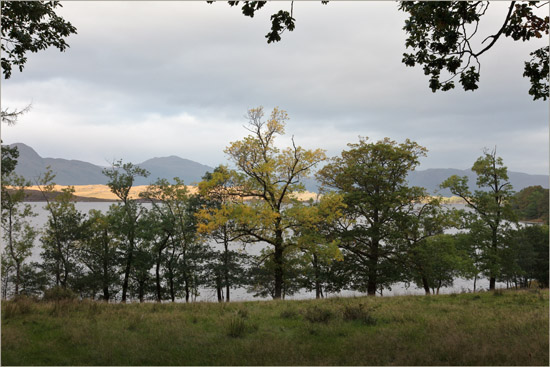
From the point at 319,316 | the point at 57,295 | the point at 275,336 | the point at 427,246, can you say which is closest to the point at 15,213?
the point at 57,295

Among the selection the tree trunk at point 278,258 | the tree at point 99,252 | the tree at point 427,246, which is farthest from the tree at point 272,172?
the tree at point 99,252

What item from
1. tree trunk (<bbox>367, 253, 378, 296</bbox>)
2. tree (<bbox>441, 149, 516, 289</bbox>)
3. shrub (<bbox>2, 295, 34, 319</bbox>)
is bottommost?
tree trunk (<bbox>367, 253, 378, 296</bbox>)

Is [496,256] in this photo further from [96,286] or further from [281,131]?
[96,286]

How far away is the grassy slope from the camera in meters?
7.38

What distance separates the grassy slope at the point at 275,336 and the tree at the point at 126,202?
999 inches

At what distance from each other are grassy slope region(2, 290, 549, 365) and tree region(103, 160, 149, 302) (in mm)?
25368

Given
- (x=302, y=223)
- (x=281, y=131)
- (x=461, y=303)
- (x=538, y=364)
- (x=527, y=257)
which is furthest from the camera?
(x=527, y=257)

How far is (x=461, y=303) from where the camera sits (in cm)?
1428

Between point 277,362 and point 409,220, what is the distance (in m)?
19.7

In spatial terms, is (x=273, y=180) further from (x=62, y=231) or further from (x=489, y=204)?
(x=62, y=231)

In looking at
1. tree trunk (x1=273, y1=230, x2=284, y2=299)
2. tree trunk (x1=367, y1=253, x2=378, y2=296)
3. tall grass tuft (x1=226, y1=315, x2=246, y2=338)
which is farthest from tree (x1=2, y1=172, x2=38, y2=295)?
tree trunk (x1=367, y1=253, x2=378, y2=296)

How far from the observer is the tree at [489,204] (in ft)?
102

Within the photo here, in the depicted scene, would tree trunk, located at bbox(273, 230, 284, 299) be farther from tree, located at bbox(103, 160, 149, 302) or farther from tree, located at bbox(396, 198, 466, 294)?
tree, located at bbox(103, 160, 149, 302)

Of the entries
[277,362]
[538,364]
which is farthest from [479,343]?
[277,362]
